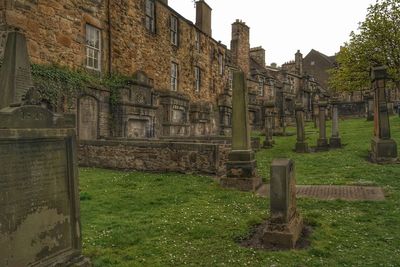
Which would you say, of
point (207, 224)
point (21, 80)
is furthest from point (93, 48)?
point (207, 224)

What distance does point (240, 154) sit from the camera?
9.68 m

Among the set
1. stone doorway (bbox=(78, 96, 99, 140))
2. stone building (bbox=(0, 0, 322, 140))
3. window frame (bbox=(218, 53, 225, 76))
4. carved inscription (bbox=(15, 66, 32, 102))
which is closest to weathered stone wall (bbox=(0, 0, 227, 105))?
stone building (bbox=(0, 0, 322, 140))

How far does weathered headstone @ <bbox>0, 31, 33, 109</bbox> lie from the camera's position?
5.76 meters

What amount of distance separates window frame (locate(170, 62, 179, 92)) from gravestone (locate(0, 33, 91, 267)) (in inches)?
807

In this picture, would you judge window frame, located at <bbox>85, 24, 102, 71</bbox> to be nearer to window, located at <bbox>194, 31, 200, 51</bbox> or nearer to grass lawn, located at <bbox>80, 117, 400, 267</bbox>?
grass lawn, located at <bbox>80, 117, 400, 267</bbox>

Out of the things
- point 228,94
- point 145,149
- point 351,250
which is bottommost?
point 351,250

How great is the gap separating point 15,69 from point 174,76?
63.3ft

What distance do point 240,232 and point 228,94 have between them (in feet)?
90.9

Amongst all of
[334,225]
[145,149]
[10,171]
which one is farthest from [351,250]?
[145,149]

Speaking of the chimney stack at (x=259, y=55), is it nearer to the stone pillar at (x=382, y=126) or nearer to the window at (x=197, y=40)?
the window at (x=197, y=40)

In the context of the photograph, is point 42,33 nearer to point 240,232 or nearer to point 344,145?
point 240,232

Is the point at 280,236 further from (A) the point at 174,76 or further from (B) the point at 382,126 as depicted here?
(A) the point at 174,76

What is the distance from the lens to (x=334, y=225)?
6129 mm

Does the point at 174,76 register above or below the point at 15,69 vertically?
above
